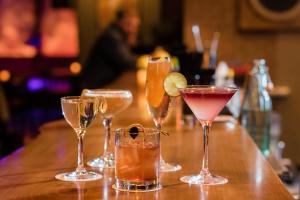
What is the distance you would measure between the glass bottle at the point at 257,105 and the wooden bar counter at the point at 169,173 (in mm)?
154

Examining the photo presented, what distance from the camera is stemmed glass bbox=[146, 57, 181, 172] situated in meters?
1.96

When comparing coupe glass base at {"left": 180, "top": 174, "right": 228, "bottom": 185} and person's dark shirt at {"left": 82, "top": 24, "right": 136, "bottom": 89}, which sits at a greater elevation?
person's dark shirt at {"left": 82, "top": 24, "right": 136, "bottom": 89}

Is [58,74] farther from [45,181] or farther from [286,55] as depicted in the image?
[45,181]

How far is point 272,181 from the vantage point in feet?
5.37

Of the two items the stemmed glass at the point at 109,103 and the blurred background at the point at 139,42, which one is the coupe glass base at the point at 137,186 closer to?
the stemmed glass at the point at 109,103

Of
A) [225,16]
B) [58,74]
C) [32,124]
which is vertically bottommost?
[32,124]

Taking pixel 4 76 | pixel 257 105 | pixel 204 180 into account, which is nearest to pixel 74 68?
pixel 4 76

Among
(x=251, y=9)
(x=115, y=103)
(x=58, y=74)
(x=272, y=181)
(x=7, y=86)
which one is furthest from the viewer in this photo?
(x=58, y=74)

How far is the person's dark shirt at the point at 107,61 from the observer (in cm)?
695

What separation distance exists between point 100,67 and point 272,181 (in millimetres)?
5544

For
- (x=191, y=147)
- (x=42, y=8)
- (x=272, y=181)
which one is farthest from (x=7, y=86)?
(x=272, y=181)

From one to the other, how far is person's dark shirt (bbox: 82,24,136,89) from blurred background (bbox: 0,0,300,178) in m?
0.73

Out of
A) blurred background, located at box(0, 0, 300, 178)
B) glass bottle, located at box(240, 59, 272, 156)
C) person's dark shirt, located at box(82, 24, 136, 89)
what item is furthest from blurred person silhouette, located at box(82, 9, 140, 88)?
glass bottle, located at box(240, 59, 272, 156)

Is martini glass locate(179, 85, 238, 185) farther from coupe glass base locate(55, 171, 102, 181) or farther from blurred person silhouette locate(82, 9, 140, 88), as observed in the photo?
blurred person silhouette locate(82, 9, 140, 88)
